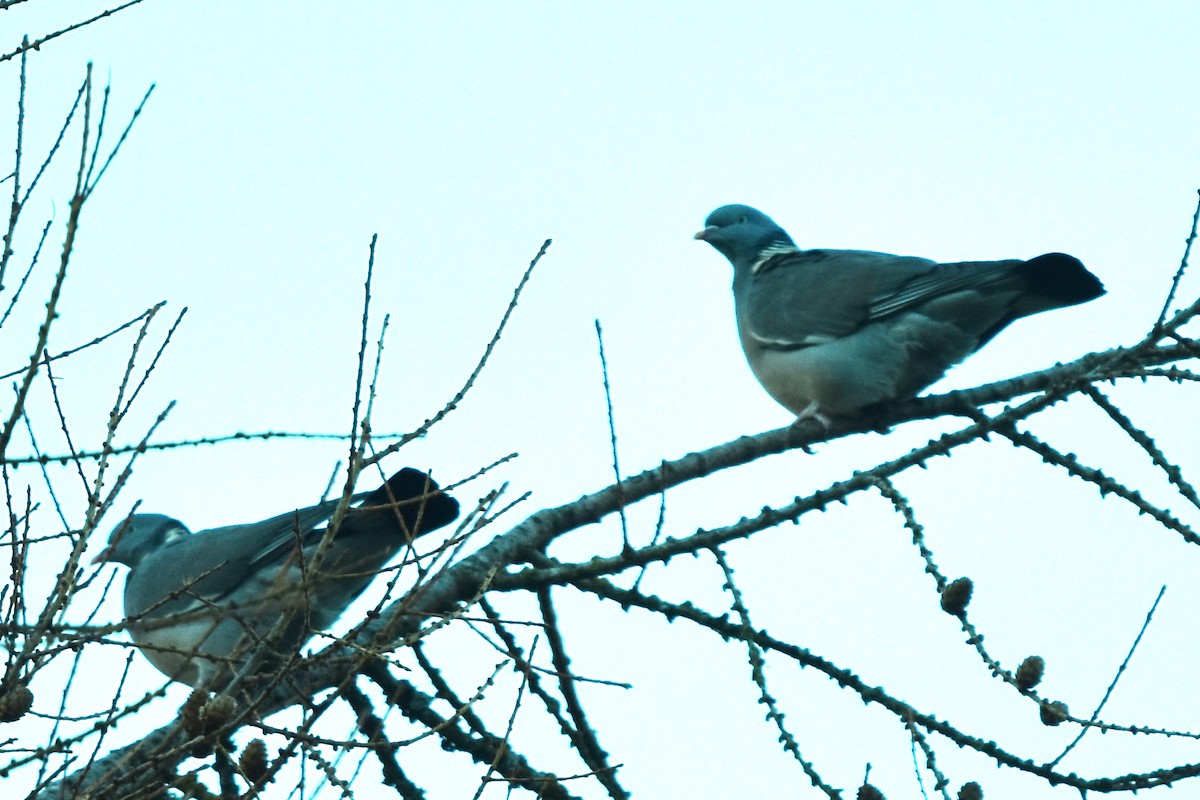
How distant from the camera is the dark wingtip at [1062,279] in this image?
186 inches

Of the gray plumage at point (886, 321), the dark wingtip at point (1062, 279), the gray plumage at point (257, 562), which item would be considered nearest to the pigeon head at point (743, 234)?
the gray plumage at point (886, 321)

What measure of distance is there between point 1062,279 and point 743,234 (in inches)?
75.3

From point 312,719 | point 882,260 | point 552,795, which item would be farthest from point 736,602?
point 882,260

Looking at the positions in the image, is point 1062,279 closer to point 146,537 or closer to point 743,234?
point 743,234

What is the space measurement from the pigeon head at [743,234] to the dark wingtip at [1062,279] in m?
1.65

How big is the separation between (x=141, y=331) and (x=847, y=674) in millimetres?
1559

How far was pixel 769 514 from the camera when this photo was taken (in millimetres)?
3162

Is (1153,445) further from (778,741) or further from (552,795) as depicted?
(552,795)

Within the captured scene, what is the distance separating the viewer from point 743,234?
6.47 m

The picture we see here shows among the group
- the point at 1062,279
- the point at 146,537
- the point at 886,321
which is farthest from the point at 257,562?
the point at 1062,279

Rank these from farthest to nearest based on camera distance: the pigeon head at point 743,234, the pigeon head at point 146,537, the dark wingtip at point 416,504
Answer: the pigeon head at point 743,234, the pigeon head at point 146,537, the dark wingtip at point 416,504

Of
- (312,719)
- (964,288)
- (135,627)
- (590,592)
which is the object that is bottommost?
(312,719)

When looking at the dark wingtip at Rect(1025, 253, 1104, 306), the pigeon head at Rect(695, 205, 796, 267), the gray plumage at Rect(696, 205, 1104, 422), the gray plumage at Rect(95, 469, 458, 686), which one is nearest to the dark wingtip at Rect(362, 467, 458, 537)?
the gray plumage at Rect(95, 469, 458, 686)

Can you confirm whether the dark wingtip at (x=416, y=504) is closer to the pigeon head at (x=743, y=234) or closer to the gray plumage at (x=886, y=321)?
the gray plumage at (x=886, y=321)
